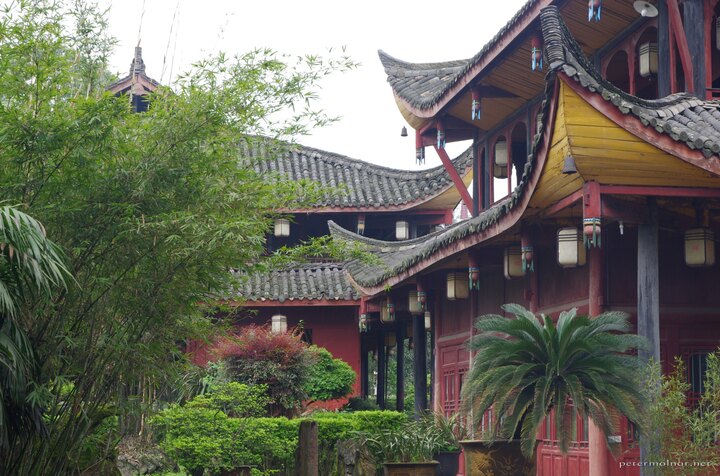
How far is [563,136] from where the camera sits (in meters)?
8.29

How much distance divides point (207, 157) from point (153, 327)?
4.82ft

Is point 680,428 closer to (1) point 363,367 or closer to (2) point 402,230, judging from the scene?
(2) point 402,230

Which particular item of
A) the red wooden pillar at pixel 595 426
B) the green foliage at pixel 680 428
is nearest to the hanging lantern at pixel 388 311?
the red wooden pillar at pixel 595 426

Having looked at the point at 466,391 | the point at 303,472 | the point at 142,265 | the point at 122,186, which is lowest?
the point at 303,472

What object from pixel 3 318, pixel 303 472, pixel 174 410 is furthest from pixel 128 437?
pixel 3 318

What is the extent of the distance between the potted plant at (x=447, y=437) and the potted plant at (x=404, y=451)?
7cm

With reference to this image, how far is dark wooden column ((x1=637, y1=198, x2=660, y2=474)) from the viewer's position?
28.3 ft

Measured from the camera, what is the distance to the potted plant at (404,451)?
1159 centimetres

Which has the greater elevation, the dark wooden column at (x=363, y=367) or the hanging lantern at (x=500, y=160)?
the hanging lantern at (x=500, y=160)

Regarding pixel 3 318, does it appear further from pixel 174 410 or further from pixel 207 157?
pixel 174 410

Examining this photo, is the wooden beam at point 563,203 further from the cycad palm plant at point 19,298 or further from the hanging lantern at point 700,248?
the cycad palm plant at point 19,298

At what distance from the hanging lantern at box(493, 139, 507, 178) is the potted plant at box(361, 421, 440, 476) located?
134 inches

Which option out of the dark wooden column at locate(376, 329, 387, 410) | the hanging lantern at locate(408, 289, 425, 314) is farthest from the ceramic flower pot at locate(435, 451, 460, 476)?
the dark wooden column at locate(376, 329, 387, 410)

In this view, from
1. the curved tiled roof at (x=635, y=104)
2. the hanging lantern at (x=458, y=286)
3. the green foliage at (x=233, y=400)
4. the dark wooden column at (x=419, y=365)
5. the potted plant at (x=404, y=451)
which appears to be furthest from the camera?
the dark wooden column at (x=419, y=365)
